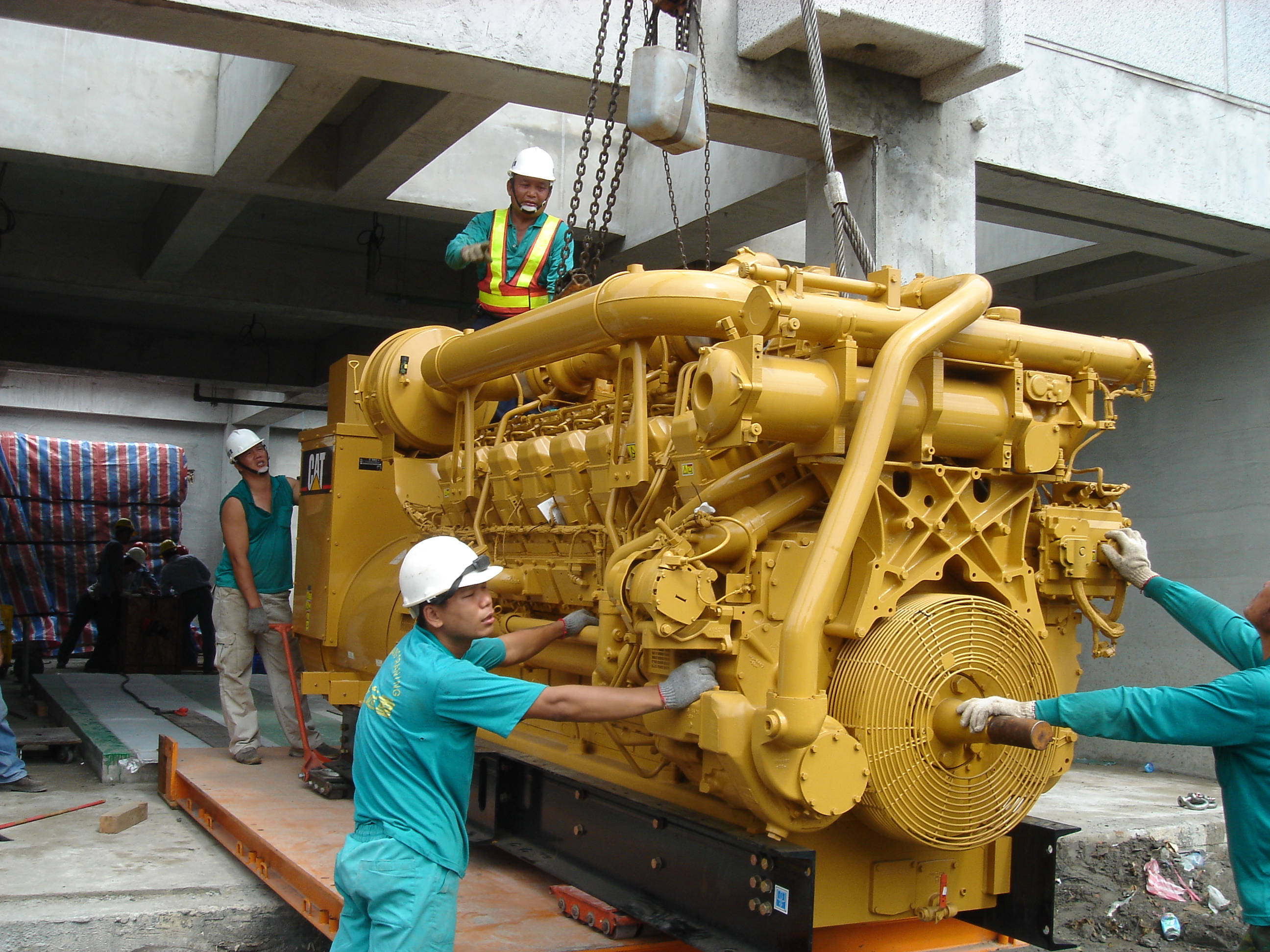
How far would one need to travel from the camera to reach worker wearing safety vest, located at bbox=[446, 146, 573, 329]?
19.2 ft

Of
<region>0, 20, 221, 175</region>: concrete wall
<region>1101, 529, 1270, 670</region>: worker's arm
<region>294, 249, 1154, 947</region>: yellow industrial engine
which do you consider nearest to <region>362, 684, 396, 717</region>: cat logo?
<region>294, 249, 1154, 947</region>: yellow industrial engine

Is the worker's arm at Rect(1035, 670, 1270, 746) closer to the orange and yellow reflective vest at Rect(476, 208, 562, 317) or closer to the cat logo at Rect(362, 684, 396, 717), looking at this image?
the cat logo at Rect(362, 684, 396, 717)

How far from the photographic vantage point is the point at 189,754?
6.53 metres

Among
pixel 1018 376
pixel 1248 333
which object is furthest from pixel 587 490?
pixel 1248 333

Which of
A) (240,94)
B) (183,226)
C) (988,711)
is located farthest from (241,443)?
(988,711)

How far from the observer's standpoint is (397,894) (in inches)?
110

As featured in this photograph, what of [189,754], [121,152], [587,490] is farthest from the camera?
[121,152]

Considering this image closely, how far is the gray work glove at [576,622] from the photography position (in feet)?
12.6

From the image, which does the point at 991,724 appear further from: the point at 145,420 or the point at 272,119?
the point at 145,420

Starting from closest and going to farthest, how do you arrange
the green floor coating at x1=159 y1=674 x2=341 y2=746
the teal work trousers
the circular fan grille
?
the teal work trousers
the circular fan grille
the green floor coating at x1=159 y1=674 x2=341 y2=746

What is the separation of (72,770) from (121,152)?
12.8 ft

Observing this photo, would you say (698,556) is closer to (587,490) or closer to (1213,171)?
(587,490)

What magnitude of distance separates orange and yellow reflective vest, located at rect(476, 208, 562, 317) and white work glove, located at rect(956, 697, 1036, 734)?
11.3 ft

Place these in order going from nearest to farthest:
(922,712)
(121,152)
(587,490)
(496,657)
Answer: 1. (922,712)
2. (496,657)
3. (587,490)
4. (121,152)
